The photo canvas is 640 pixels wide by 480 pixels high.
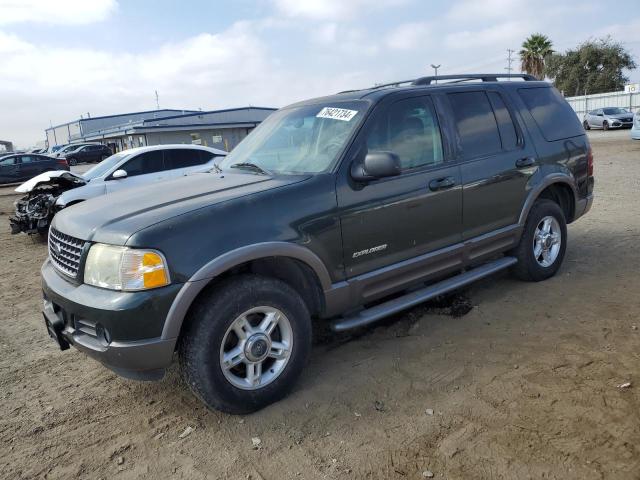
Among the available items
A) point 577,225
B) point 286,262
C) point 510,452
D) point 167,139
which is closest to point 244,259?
point 286,262

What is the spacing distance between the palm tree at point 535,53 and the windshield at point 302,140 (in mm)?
51513

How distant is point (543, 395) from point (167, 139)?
37.1m

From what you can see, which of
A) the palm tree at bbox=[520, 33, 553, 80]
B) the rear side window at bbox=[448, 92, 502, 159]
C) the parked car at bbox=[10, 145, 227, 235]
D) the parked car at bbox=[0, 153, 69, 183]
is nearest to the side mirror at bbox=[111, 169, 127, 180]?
the parked car at bbox=[10, 145, 227, 235]

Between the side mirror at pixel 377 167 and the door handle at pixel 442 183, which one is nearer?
the side mirror at pixel 377 167

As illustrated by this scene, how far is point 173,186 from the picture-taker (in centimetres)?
376

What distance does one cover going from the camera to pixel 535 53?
49.8 m

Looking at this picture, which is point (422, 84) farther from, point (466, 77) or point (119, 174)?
point (119, 174)

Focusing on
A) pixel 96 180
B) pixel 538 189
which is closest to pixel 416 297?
pixel 538 189

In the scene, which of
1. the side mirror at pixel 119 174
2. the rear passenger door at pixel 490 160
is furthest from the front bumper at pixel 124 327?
the side mirror at pixel 119 174

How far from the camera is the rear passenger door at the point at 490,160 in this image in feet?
13.8

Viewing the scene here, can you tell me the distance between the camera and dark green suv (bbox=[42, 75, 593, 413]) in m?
2.81

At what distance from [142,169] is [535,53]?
5017 cm

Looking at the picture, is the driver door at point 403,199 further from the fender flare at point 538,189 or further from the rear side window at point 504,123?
the fender flare at point 538,189

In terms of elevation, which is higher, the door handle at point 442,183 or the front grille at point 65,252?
the door handle at point 442,183
